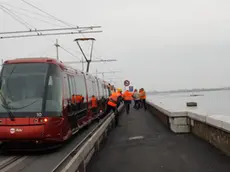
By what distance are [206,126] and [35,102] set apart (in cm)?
501

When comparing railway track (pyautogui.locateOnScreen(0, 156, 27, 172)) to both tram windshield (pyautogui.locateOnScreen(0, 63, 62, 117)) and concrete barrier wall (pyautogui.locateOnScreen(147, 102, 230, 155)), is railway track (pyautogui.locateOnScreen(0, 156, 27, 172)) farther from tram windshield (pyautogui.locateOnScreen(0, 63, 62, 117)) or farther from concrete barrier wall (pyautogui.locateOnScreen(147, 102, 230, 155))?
concrete barrier wall (pyautogui.locateOnScreen(147, 102, 230, 155))

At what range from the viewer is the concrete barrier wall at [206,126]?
28.1ft

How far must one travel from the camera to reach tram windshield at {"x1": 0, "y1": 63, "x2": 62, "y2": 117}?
→ 9.99m

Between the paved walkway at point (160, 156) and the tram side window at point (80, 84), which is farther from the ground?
the tram side window at point (80, 84)

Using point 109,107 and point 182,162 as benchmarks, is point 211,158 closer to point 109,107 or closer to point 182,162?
point 182,162

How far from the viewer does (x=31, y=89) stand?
10375 millimetres

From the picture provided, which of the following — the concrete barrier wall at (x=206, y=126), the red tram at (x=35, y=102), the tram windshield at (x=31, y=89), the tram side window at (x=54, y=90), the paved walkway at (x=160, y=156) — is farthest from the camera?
the tram side window at (x=54, y=90)

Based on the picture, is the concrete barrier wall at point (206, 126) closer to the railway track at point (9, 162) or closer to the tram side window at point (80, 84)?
the tram side window at point (80, 84)

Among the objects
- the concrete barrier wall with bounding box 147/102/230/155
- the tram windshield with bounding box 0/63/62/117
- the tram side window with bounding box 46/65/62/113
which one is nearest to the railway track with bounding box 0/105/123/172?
the tram windshield with bounding box 0/63/62/117

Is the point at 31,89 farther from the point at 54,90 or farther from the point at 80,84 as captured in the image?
the point at 80,84

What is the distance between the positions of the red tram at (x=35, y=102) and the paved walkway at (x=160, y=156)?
1506 millimetres

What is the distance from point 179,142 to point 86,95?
6577 mm

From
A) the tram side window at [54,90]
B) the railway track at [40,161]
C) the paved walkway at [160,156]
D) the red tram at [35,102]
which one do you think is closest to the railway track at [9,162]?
the railway track at [40,161]

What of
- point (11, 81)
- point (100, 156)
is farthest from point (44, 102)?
point (100, 156)
